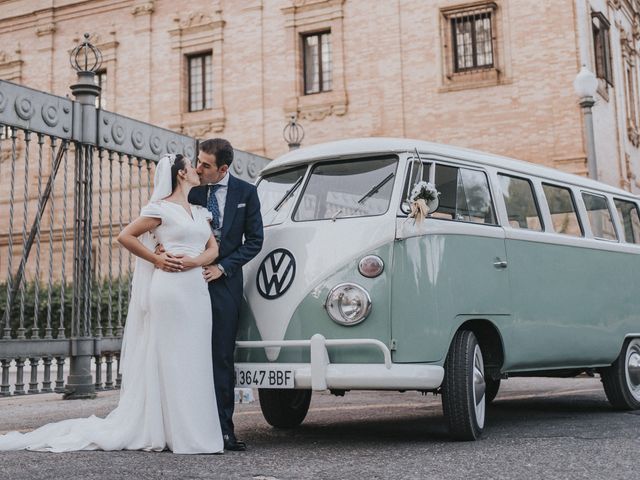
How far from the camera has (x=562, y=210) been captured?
776cm

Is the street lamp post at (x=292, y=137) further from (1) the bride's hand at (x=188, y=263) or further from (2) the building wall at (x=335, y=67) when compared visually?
(1) the bride's hand at (x=188, y=263)

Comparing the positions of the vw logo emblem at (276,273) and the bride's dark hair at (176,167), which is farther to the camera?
the vw logo emblem at (276,273)

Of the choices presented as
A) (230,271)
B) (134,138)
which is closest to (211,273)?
(230,271)

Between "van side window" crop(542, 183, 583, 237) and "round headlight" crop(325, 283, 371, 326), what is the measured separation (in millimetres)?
2503

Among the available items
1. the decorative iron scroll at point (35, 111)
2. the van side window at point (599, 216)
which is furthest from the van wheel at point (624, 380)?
the decorative iron scroll at point (35, 111)

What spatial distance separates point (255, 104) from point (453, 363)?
21.6 m

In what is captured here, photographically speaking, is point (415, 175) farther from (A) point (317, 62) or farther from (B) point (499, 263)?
(A) point (317, 62)

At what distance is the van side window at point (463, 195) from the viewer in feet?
20.8

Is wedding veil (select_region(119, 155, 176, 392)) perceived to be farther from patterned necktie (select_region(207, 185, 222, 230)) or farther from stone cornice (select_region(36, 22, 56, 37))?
stone cornice (select_region(36, 22, 56, 37))

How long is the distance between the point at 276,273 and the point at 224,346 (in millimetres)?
672

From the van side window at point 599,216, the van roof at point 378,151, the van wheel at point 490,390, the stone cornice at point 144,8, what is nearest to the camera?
the van roof at point 378,151

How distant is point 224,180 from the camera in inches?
243

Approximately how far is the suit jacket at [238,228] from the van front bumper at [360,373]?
2.33 feet

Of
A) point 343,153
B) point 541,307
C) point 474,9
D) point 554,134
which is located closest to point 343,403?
point 541,307
